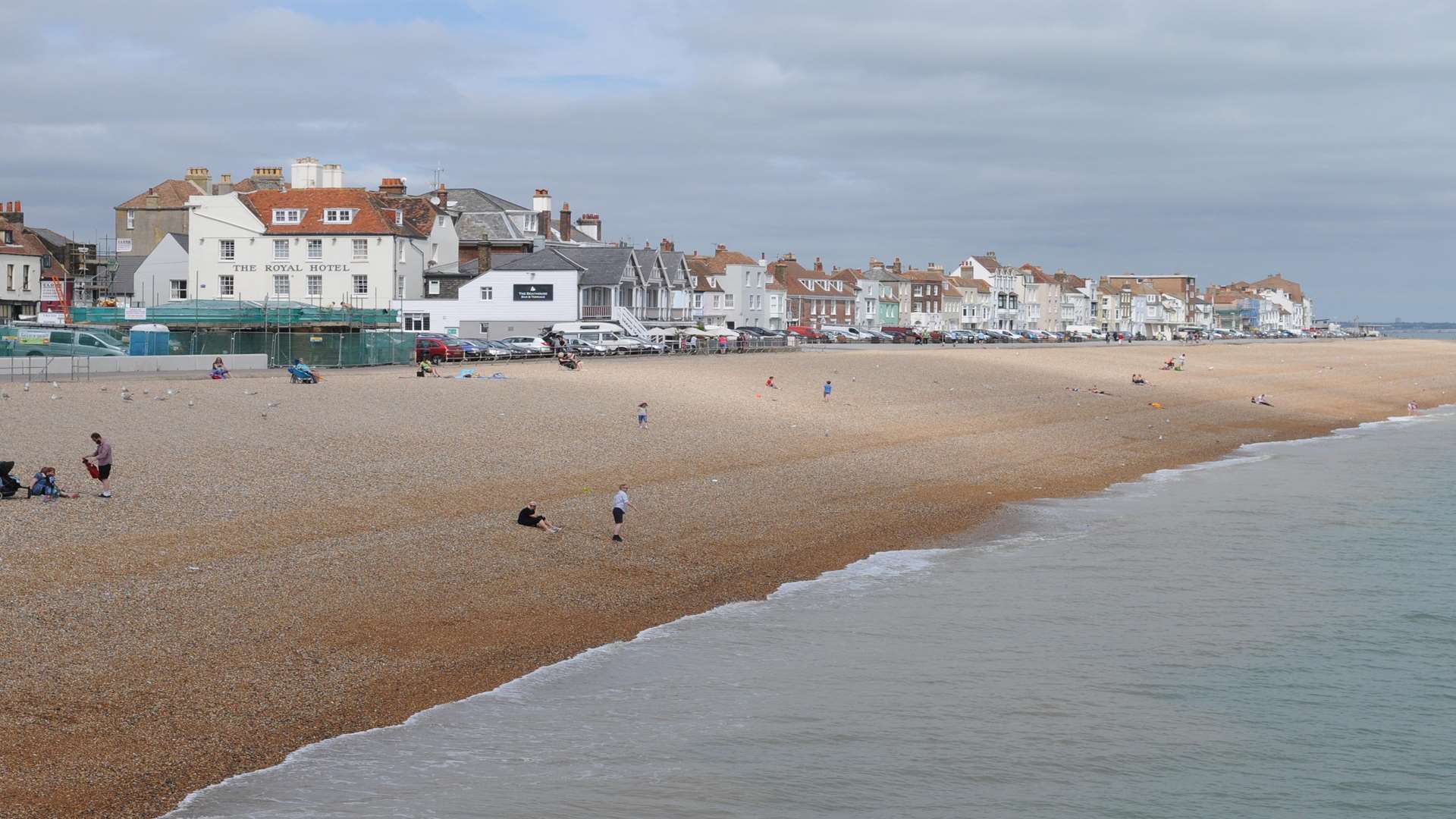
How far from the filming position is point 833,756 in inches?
543

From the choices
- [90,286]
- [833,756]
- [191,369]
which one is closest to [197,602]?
[833,756]

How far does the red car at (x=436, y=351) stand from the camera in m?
53.7

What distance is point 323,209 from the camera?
74.1 metres

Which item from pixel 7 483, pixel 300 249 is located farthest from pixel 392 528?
pixel 300 249

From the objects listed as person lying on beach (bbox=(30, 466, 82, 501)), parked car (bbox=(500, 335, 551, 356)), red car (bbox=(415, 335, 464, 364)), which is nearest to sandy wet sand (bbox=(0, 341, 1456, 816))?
person lying on beach (bbox=(30, 466, 82, 501))

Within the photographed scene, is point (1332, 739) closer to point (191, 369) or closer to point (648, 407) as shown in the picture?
point (648, 407)

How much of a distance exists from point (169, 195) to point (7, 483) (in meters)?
80.5

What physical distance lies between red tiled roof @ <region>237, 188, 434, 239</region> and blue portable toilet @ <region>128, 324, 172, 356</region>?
26.2 metres

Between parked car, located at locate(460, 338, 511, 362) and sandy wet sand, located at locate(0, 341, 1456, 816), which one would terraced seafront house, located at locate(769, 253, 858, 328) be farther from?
sandy wet sand, located at locate(0, 341, 1456, 816)

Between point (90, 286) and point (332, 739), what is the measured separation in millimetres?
92789

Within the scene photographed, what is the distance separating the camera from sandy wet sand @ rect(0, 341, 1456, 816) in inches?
Answer: 519

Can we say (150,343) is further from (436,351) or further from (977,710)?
(977,710)

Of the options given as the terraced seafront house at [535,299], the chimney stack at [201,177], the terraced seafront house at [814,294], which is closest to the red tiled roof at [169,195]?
the chimney stack at [201,177]

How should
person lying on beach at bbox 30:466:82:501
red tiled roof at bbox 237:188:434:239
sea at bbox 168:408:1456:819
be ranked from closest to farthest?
sea at bbox 168:408:1456:819 → person lying on beach at bbox 30:466:82:501 → red tiled roof at bbox 237:188:434:239
